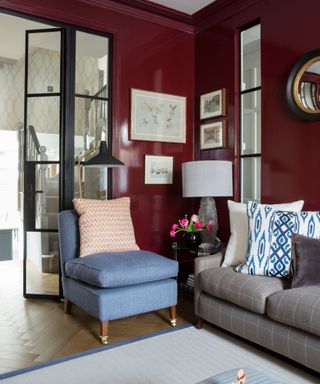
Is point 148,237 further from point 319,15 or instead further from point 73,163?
point 319,15

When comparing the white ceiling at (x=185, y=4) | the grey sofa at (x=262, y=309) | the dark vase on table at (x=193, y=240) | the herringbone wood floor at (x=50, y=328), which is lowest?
the herringbone wood floor at (x=50, y=328)

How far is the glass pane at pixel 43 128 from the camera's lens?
349 cm

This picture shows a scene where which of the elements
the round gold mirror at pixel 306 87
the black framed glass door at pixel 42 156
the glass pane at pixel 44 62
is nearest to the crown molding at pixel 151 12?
the glass pane at pixel 44 62

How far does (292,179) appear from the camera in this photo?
3066mm

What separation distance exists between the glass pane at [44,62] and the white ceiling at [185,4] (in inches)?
43.4

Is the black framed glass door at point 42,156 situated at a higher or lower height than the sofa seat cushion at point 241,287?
higher

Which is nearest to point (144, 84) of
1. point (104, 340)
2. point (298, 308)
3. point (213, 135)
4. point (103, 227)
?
point (213, 135)

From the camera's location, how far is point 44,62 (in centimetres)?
350

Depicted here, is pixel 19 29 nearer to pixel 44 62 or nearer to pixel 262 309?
pixel 44 62

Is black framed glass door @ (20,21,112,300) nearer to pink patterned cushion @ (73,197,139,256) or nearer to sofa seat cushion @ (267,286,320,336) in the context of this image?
pink patterned cushion @ (73,197,139,256)

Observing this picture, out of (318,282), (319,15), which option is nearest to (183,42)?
(319,15)

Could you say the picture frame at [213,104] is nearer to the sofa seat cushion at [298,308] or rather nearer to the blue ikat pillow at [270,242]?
the blue ikat pillow at [270,242]

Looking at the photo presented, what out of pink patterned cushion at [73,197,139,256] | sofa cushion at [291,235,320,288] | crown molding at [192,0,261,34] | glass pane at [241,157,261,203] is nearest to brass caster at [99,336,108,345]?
pink patterned cushion at [73,197,139,256]

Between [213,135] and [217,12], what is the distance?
1.24m
